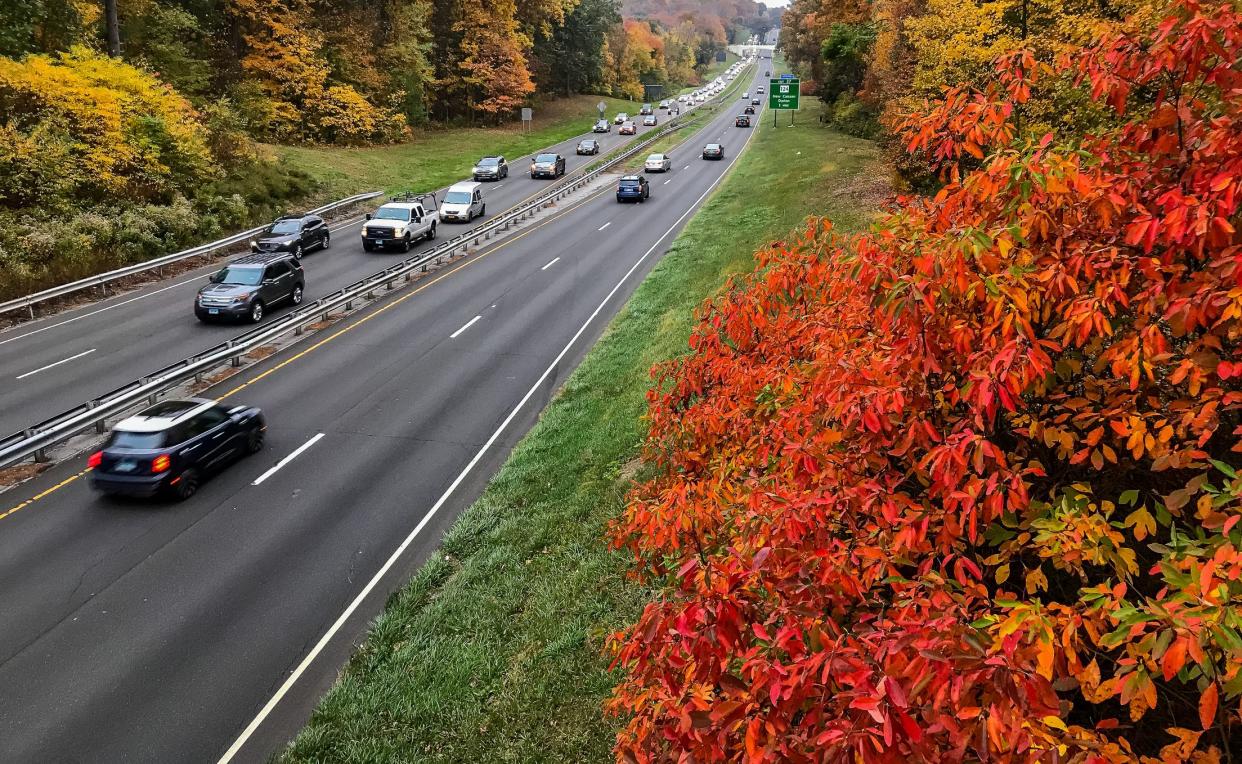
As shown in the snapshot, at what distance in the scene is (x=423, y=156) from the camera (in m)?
58.6

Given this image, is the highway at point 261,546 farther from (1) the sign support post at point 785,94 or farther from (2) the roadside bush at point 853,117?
(1) the sign support post at point 785,94

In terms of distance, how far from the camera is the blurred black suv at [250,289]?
23656 mm

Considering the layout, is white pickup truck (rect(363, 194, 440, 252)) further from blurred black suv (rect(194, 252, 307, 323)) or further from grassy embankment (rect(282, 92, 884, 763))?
grassy embankment (rect(282, 92, 884, 763))

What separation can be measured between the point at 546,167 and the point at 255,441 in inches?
1640

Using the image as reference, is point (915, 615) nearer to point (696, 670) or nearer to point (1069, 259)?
point (696, 670)

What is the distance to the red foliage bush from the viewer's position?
3057 mm

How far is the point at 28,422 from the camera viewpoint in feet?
54.8

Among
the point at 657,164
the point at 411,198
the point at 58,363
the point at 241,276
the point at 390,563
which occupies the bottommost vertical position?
the point at 390,563

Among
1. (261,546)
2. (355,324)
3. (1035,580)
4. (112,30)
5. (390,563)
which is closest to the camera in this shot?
(1035,580)

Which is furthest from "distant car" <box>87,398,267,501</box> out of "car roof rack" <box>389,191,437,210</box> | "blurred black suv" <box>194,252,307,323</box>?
"car roof rack" <box>389,191,437,210</box>

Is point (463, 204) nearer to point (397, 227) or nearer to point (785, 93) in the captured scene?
point (397, 227)

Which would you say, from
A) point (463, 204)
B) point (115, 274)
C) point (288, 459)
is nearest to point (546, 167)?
point (463, 204)

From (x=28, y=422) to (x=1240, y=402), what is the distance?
21.8 m

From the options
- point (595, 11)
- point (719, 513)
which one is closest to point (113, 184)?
point (719, 513)
